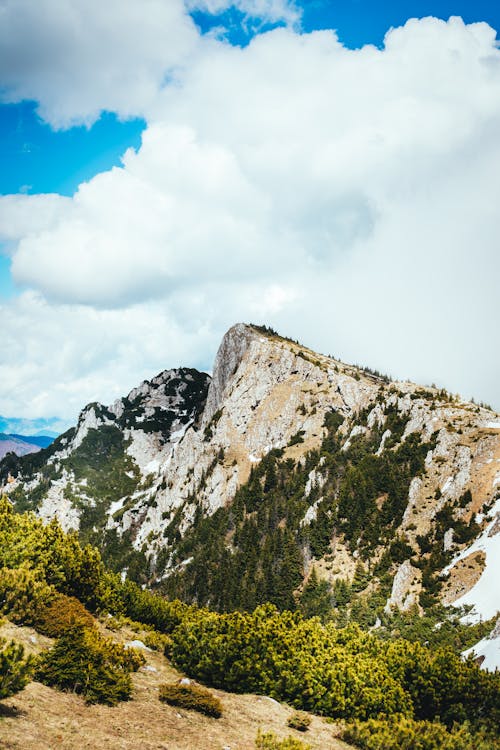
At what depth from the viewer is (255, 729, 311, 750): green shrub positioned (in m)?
14.2

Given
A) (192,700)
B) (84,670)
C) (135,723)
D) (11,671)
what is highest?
(11,671)

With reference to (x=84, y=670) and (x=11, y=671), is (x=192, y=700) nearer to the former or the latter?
(x=84, y=670)

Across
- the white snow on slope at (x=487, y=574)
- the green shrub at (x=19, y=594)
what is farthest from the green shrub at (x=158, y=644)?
the white snow on slope at (x=487, y=574)

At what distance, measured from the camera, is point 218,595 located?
13288 cm

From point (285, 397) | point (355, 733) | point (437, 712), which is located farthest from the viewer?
point (285, 397)

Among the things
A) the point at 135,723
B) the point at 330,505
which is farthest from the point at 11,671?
the point at 330,505

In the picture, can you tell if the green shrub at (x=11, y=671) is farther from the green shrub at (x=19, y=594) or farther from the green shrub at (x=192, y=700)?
the green shrub at (x=192, y=700)

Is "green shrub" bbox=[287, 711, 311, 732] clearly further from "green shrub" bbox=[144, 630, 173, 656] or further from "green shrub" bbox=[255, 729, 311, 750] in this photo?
"green shrub" bbox=[144, 630, 173, 656]

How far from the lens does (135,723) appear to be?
50.9ft

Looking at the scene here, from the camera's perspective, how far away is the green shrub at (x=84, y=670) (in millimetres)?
16578

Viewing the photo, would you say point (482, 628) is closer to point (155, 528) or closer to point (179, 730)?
point (179, 730)

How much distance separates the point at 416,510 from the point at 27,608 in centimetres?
10359

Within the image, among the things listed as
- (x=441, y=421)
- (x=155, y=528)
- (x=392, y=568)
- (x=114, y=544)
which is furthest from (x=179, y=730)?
(x=114, y=544)

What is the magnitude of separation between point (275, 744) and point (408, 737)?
6.93 metres
